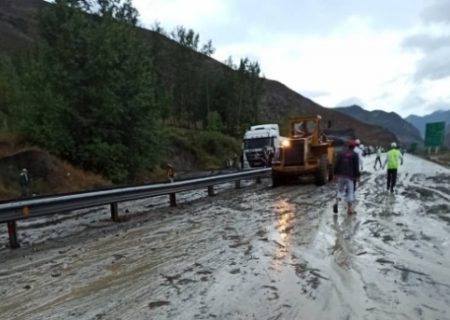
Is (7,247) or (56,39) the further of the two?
(56,39)

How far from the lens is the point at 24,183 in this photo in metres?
19.8

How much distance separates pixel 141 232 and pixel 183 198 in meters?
6.65

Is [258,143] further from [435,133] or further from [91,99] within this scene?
[435,133]

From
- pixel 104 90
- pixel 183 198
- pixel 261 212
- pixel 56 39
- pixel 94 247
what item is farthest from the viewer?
pixel 56 39

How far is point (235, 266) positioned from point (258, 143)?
28302mm

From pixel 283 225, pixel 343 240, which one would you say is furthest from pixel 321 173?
pixel 343 240

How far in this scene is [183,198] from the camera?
16.4m

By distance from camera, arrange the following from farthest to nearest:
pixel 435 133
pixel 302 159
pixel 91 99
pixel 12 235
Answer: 1. pixel 435 133
2. pixel 91 99
3. pixel 302 159
4. pixel 12 235

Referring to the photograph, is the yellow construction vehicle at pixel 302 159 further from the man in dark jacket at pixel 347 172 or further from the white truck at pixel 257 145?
the white truck at pixel 257 145

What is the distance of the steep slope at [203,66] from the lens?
194ft

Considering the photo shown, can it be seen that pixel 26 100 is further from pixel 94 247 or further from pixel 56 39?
pixel 94 247

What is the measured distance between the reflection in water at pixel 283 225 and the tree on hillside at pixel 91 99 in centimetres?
1328

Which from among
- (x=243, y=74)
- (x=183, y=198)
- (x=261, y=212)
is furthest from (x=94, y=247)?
(x=243, y=74)

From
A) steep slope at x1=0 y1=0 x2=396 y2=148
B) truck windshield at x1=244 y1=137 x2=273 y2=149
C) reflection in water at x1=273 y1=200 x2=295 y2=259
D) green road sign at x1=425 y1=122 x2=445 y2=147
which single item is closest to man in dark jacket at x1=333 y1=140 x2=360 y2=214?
reflection in water at x1=273 y1=200 x2=295 y2=259
